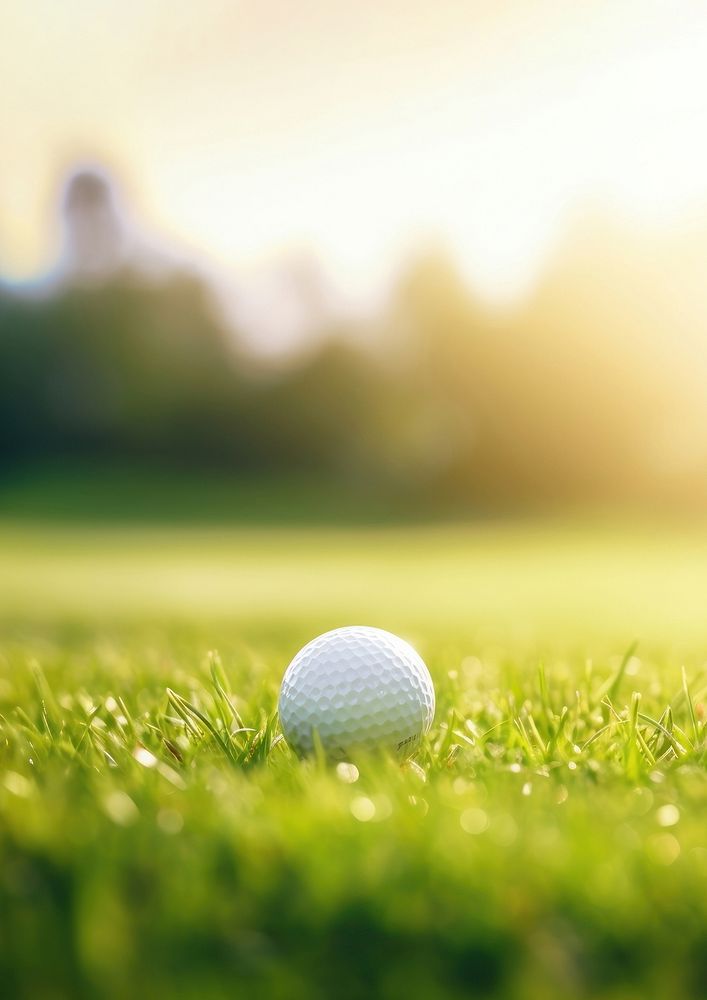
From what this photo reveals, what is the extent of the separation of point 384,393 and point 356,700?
1144 inches

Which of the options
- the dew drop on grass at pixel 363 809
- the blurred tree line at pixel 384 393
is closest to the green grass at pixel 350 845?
the dew drop on grass at pixel 363 809

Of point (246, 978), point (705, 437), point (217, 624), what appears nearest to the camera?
point (246, 978)

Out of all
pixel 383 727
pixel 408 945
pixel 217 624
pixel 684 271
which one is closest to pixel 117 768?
pixel 383 727

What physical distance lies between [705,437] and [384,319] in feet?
36.2

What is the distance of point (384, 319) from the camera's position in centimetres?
3175

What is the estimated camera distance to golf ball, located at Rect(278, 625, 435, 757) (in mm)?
2076

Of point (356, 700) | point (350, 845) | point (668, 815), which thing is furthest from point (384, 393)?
point (350, 845)

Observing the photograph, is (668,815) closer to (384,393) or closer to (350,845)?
(350,845)

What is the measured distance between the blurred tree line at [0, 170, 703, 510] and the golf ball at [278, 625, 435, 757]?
87.0 ft

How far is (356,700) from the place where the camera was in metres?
2.11

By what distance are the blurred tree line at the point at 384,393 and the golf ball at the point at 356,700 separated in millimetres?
26527

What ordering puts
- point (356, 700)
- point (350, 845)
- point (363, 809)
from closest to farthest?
point (350, 845)
point (363, 809)
point (356, 700)

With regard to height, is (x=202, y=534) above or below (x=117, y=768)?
below

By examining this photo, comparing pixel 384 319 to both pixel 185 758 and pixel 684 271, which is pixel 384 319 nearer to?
pixel 684 271
